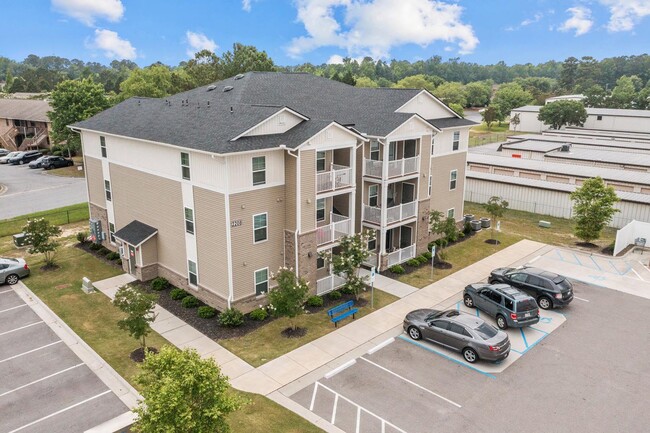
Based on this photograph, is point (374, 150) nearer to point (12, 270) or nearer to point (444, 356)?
point (444, 356)

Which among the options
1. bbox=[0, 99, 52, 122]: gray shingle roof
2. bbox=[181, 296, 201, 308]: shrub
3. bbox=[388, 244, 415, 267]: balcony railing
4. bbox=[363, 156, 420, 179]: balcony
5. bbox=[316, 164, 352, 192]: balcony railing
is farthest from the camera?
bbox=[0, 99, 52, 122]: gray shingle roof

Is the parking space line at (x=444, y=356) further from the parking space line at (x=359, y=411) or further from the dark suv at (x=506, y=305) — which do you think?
the parking space line at (x=359, y=411)

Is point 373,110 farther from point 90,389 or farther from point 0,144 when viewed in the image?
point 0,144

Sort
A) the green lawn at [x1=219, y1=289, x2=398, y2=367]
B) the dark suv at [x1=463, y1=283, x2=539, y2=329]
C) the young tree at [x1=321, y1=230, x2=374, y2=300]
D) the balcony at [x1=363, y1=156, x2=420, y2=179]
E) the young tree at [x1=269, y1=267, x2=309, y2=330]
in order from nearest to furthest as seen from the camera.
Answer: the green lawn at [x1=219, y1=289, x2=398, y2=367]
the young tree at [x1=269, y1=267, x2=309, y2=330]
the dark suv at [x1=463, y1=283, x2=539, y2=329]
the young tree at [x1=321, y1=230, x2=374, y2=300]
the balcony at [x1=363, y1=156, x2=420, y2=179]

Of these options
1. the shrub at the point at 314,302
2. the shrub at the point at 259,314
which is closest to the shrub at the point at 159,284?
the shrub at the point at 259,314

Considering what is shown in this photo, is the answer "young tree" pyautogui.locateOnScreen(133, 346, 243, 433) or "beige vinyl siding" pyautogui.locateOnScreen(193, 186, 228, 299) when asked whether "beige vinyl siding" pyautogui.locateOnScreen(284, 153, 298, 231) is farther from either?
"young tree" pyautogui.locateOnScreen(133, 346, 243, 433)

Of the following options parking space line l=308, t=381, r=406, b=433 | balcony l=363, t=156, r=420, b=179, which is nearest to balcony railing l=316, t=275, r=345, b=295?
balcony l=363, t=156, r=420, b=179

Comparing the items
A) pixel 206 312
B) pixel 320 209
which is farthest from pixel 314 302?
pixel 206 312
